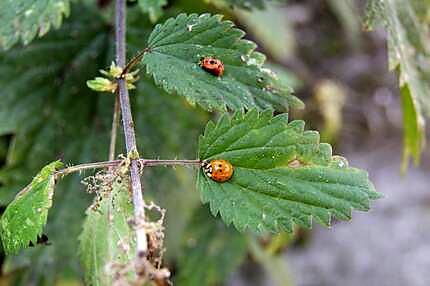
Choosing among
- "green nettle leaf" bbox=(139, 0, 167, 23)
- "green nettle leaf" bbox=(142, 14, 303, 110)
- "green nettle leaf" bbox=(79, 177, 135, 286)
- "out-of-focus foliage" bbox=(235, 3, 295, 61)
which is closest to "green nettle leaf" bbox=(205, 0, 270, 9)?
"green nettle leaf" bbox=(139, 0, 167, 23)

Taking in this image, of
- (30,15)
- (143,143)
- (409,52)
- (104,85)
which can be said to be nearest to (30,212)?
(104,85)

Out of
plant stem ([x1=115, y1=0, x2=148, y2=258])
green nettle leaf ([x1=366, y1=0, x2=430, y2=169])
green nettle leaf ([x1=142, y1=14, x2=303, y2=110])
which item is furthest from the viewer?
green nettle leaf ([x1=366, y1=0, x2=430, y2=169])

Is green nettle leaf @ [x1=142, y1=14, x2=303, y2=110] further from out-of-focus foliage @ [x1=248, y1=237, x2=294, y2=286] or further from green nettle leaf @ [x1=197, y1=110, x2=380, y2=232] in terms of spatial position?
out-of-focus foliage @ [x1=248, y1=237, x2=294, y2=286]

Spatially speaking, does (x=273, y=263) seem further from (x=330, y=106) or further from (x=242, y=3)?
(x=242, y=3)

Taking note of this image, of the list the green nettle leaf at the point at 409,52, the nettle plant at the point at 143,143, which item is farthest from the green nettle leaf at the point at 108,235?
the green nettle leaf at the point at 409,52

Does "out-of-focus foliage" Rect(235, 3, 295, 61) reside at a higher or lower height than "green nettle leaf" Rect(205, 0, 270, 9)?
lower

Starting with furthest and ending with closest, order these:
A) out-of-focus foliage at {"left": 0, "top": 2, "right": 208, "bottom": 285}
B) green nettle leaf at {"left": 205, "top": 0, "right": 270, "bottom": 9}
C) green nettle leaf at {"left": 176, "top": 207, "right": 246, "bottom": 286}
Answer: green nettle leaf at {"left": 176, "top": 207, "right": 246, "bottom": 286}
out-of-focus foliage at {"left": 0, "top": 2, "right": 208, "bottom": 285}
green nettle leaf at {"left": 205, "top": 0, "right": 270, "bottom": 9}

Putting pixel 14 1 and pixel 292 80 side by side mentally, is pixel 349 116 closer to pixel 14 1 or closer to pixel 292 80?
pixel 292 80
